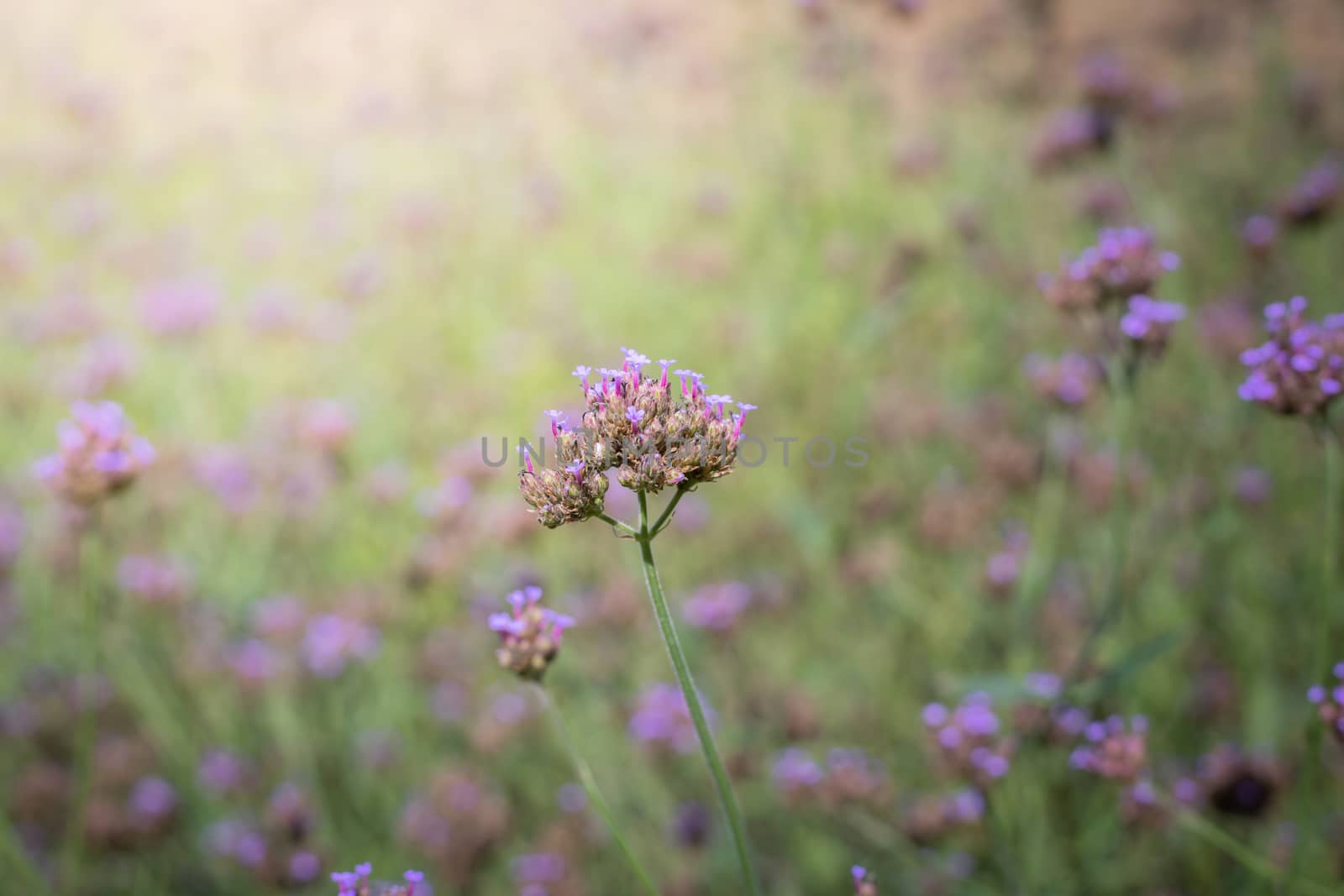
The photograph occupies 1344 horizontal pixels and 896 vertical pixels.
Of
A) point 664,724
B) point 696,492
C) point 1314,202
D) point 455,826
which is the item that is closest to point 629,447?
point 664,724

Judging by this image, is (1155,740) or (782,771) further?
(1155,740)

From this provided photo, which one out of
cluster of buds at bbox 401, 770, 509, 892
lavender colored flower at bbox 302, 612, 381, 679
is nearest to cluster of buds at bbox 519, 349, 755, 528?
cluster of buds at bbox 401, 770, 509, 892

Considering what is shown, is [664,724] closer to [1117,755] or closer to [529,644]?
[1117,755]

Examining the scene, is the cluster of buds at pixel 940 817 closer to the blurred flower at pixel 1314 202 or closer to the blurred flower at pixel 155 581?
the blurred flower at pixel 1314 202

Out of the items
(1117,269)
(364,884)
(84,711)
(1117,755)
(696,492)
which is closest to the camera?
(364,884)

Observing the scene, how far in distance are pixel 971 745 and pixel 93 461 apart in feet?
6.31

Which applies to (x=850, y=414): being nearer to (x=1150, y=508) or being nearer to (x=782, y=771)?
(x=1150, y=508)

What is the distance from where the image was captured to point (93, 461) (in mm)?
1901

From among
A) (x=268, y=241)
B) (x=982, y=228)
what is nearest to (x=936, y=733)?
(x=982, y=228)

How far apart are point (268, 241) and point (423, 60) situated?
7.42 feet

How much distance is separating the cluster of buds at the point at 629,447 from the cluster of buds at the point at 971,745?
97cm

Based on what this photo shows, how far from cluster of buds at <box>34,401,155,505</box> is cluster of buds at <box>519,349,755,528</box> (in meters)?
1.21

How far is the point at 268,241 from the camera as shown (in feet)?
19.0

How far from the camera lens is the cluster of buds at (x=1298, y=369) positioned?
1.45 meters
